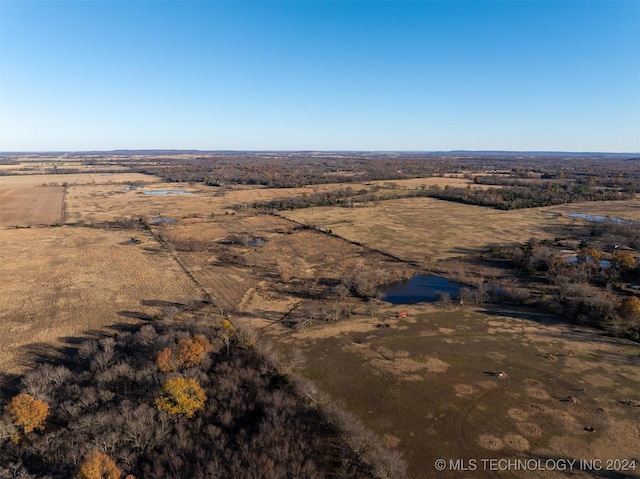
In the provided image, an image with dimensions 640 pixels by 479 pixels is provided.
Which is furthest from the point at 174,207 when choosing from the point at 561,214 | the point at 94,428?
the point at 561,214

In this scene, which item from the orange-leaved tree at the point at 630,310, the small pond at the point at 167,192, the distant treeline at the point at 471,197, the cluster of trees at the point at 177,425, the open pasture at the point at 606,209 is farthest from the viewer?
the small pond at the point at 167,192

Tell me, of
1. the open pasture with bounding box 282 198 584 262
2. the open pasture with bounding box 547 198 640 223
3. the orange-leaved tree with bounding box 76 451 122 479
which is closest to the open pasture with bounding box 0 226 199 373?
the orange-leaved tree with bounding box 76 451 122 479

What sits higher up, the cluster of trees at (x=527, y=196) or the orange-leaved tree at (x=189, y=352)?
the cluster of trees at (x=527, y=196)

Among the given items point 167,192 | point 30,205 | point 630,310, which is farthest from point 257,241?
point 167,192

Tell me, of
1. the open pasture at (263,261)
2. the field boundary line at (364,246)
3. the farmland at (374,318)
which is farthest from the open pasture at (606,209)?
the open pasture at (263,261)

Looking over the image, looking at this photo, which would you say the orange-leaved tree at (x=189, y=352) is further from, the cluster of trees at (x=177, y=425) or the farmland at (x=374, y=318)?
the farmland at (x=374, y=318)

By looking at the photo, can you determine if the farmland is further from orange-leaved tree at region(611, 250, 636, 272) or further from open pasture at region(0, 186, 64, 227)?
orange-leaved tree at region(611, 250, 636, 272)
